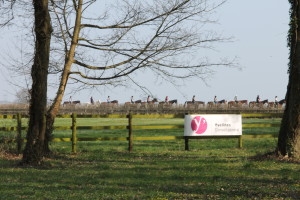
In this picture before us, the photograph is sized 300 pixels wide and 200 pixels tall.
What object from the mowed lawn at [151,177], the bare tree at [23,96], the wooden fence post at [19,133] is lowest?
the mowed lawn at [151,177]

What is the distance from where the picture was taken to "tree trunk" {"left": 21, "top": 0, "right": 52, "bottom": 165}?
14.7 m

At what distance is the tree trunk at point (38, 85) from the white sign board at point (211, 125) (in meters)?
7.86

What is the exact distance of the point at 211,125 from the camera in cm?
2173

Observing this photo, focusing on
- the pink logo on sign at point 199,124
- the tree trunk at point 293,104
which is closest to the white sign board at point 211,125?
the pink logo on sign at point 199,124

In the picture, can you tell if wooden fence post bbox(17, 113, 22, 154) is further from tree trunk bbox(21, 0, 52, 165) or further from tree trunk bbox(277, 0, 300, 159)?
tree trunk bbox(277, 0, 300, 159)

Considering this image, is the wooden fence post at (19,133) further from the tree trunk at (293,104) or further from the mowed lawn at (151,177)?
the tree trunk at (293,104)

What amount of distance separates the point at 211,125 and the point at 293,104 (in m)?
6.37

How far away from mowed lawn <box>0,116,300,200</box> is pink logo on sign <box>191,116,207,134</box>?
2665 mm

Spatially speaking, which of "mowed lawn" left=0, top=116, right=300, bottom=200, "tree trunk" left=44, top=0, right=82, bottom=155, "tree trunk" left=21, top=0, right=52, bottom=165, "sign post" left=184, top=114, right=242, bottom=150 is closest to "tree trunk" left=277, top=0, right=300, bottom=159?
"mowed lawn" left=0, top=116, right=300, bottom=200

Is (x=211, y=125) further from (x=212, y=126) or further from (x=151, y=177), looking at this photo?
(x=151, y=177)

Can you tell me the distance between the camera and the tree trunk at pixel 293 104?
15609 mm

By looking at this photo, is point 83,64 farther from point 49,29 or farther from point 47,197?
point 47,197

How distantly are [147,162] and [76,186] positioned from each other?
5042mm

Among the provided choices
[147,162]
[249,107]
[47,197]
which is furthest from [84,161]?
[249,107]
